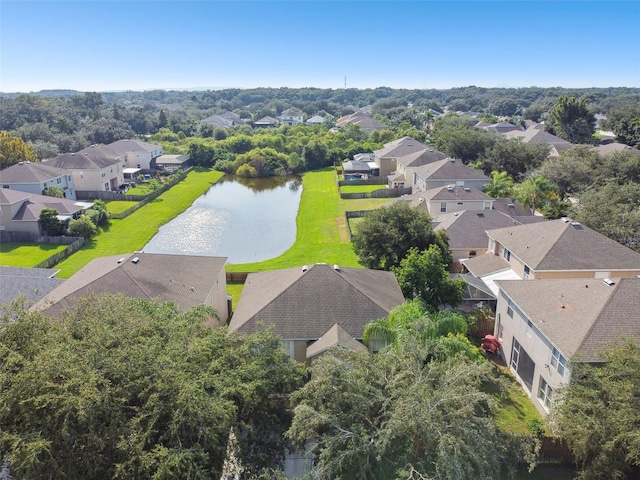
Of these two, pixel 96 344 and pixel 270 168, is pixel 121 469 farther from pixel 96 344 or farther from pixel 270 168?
pixel 270 168

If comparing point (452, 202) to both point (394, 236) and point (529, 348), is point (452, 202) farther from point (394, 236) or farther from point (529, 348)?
point (529, 348)

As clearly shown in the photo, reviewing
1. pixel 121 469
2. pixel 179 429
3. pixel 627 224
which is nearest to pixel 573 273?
pixel 627 224

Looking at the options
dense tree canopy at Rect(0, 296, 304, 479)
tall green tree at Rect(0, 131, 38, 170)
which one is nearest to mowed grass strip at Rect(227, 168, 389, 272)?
dense tree canopy at Rect(0, 296, 304, 479)

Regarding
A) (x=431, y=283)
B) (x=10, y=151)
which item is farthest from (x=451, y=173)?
(x=10, y=151)

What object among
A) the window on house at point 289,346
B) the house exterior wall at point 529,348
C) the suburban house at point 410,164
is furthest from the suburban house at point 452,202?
the window on house at point 289,346

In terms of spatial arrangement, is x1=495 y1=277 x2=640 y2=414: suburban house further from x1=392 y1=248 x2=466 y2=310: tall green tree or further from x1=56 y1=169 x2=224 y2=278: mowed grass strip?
x1=56 y1=169 x2=224 y2=278: mowed grass strip

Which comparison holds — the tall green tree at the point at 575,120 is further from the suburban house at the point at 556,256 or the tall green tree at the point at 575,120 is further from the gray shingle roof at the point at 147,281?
the gray shingle roof at the point at 147,281
